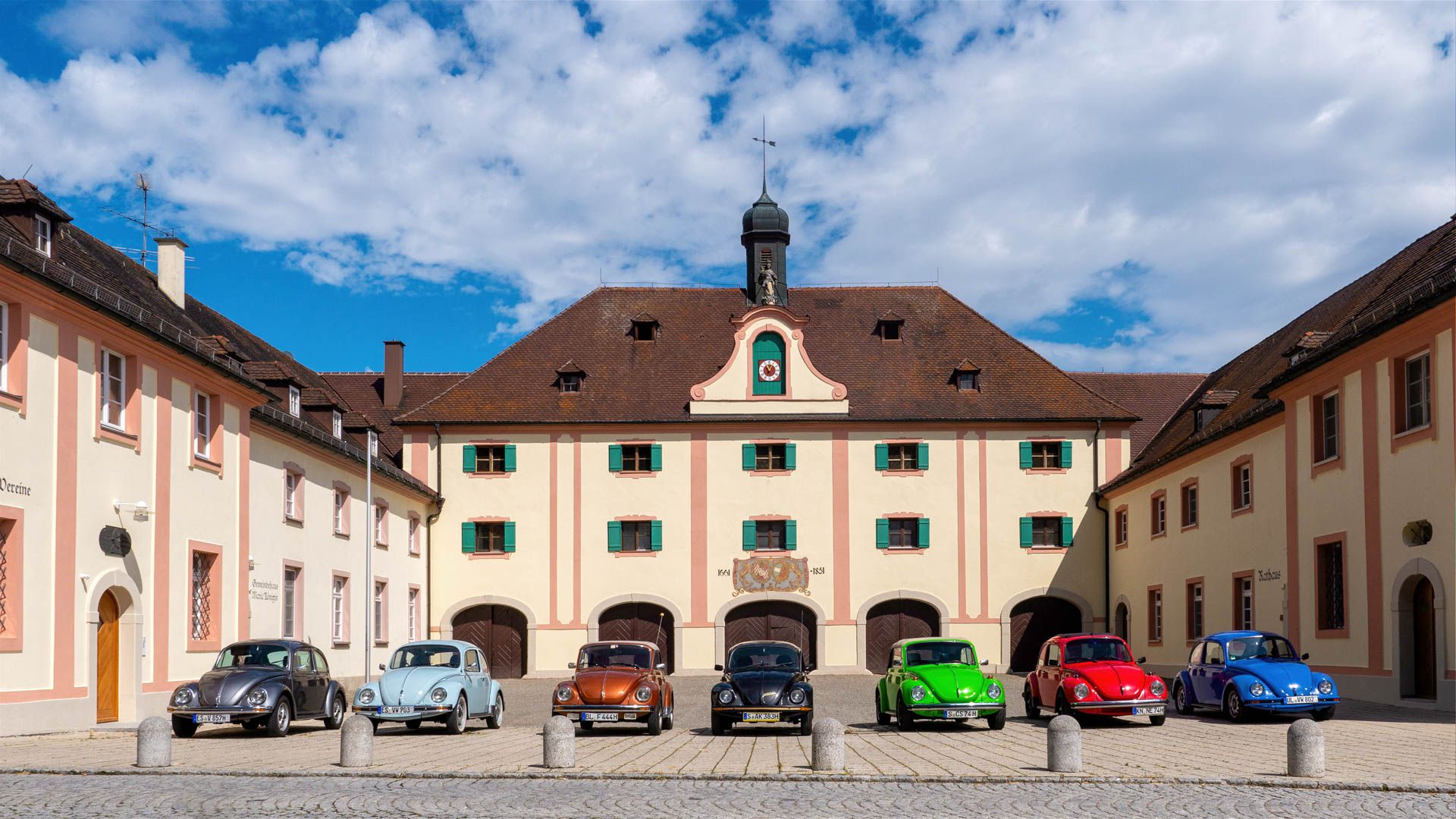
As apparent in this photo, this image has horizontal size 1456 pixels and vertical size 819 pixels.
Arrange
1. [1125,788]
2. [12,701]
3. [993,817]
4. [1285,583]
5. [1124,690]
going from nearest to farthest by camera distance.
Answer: [993,817] < [1125,788] < [12,701] < [1124,690] < [1285,583]

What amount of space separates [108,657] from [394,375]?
24624mm

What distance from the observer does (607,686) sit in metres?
22.2

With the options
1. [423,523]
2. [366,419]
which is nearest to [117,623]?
[366,419]

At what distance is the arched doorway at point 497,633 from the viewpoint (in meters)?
44.0

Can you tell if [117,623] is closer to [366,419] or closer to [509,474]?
[366,419]

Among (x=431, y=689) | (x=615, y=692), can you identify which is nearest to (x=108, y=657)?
(x=431, y=689)

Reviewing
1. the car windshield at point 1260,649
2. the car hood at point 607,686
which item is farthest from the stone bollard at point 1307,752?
the car hood at point 607,686

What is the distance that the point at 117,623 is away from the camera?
79.6 feet

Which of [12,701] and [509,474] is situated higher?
[509,474]

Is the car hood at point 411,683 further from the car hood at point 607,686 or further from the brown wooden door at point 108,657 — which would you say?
the brown wooden door at point 108,657

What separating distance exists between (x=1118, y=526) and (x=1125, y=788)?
31.0 meters

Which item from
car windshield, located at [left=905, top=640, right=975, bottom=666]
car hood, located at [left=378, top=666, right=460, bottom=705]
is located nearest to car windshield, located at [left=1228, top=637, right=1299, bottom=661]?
car windshield, located at [left=905, top=640, right=975, bottom=666]

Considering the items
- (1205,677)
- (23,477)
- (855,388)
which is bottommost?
(1205,677)

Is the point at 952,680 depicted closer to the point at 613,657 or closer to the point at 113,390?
the point at 613,657
